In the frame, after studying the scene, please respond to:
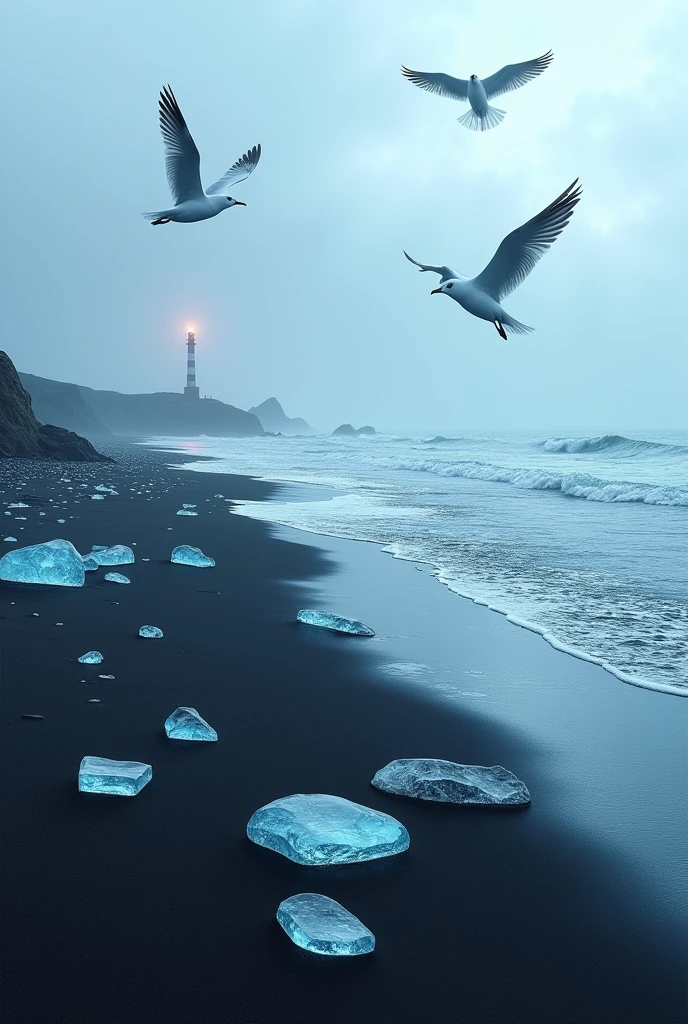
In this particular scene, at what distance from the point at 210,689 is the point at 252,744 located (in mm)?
817

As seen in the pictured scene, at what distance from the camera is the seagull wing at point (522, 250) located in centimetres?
445

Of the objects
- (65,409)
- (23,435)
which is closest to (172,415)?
(65,409)

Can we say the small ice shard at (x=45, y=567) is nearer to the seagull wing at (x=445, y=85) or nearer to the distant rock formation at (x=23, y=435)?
the seagull wing at (x=445, y=85)

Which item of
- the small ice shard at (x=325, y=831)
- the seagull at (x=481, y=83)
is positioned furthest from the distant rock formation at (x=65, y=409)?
the small ice shard at (x=325, y=831)

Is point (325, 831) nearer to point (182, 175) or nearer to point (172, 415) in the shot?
point (182, 175)

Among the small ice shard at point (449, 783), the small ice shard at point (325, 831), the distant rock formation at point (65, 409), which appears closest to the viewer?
the small ice shard at point (325, 831)

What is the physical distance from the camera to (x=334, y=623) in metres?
6.14

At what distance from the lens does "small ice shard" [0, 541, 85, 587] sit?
679cm

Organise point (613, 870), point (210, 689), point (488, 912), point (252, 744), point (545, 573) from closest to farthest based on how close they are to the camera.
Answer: point (488, 912), point (613, 870), point (252, 744), point (210, 689), point (545, 573)

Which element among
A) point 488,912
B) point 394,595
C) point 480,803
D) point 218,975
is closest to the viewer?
point 218,975

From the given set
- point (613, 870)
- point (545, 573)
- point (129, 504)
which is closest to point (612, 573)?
point (545, 573)

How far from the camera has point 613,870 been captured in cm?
284

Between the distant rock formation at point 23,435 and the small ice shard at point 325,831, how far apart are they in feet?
75.8

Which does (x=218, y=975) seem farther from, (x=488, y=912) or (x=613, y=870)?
(x=613, y=870)
